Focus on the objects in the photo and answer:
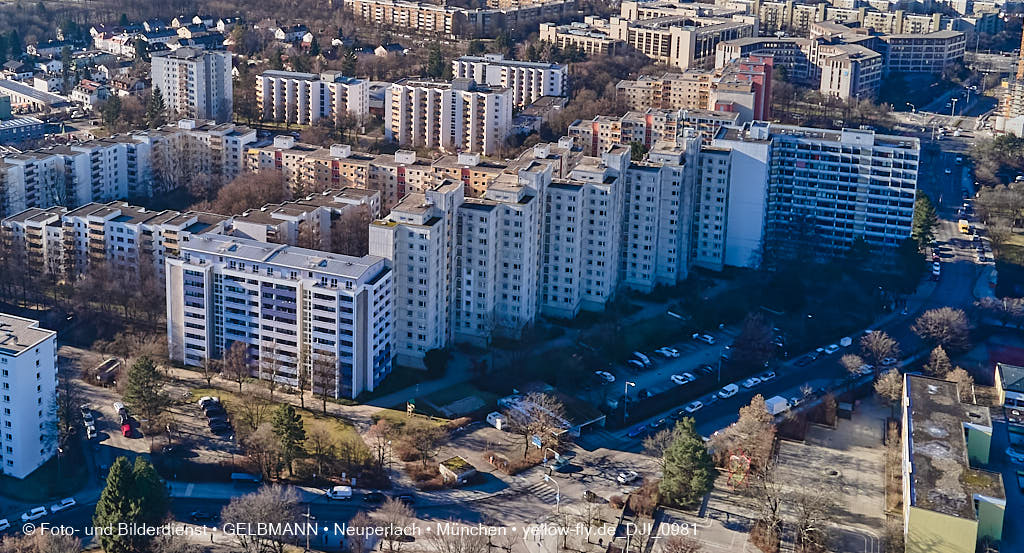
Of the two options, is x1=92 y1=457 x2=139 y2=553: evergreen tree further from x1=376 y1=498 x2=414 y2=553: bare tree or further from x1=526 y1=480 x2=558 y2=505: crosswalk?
x1=526 y1=480 x2=558 y2=505: crosswalk

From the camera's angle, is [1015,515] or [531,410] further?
[531,410]

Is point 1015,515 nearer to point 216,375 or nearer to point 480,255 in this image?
point 480,255

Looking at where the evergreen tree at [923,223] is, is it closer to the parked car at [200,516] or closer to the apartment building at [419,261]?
the apartment building at [419,261]

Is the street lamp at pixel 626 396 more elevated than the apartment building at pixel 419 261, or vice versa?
the apartment building at pixel 419 261

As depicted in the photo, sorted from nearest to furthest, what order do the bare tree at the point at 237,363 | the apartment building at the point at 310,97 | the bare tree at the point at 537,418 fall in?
1. the bare tree at the point at 537,418
2. the bare tree at the point at 237,363
3. the apartment building at the point at 310,97

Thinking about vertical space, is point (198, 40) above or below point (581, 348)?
above

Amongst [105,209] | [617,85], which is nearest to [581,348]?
[105,209]

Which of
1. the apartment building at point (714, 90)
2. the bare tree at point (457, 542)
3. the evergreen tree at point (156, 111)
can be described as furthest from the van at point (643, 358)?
the evergreen tree at point (156, 111)
